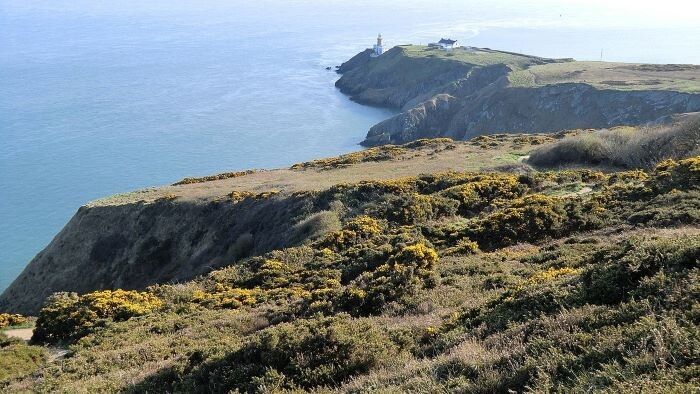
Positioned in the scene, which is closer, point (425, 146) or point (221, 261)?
point (221, 261)

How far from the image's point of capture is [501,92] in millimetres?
102875

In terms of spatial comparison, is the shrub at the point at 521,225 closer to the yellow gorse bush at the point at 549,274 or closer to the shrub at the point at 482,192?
the shrub at the point at 482,192

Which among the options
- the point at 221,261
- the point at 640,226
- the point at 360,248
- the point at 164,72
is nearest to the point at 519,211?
the point at 640,226

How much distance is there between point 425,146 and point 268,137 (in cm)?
5594

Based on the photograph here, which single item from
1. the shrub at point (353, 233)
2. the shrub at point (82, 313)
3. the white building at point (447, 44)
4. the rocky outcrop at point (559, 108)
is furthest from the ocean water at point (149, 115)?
the shrub at point (353, 233)

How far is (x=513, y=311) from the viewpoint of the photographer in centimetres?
956

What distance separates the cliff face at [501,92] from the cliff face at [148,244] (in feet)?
208

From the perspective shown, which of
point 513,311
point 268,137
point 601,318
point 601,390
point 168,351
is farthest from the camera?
point 268,137

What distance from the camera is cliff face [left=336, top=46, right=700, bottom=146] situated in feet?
261

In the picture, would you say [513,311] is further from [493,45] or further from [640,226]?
[493,45]

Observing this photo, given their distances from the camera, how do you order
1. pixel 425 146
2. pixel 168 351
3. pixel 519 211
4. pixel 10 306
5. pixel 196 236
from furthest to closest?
1. pixel 425 146
2. pixel 10 306
3. pixel 196 236
4. pixel 519 211
5. pixel 168 351

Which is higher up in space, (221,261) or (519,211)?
(519,211)

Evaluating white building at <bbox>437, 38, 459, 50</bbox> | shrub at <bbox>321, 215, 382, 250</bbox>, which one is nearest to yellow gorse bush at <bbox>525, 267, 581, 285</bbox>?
shrub at <bbox>321, 215, 382, 250</bbox>

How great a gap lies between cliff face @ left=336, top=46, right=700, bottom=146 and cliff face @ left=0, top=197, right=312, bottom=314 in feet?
208
